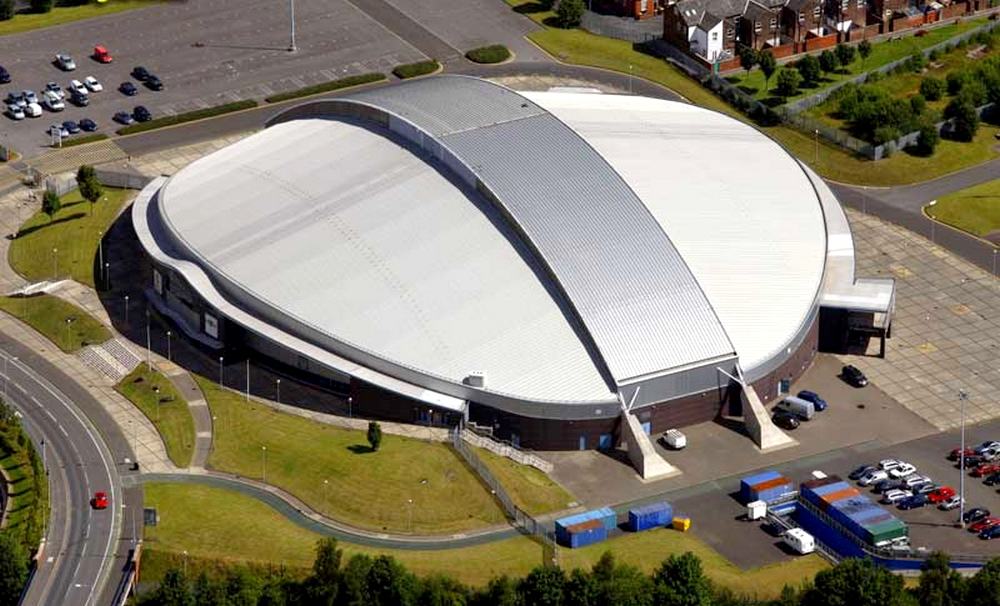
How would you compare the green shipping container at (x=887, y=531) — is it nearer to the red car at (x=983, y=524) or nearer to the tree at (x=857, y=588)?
the red car at (x=983, y=524)

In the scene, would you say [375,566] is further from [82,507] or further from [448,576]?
[82,507]

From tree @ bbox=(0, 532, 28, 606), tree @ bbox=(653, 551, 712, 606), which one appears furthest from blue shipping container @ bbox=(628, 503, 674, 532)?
tree @ bbox=(0, 532, 28, 606)

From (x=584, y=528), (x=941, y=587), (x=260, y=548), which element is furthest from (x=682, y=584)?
(x=260, y=548)

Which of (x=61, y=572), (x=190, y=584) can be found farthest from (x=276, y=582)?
(x=61, y=572)

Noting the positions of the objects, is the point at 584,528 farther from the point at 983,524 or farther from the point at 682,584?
the point at 983,524

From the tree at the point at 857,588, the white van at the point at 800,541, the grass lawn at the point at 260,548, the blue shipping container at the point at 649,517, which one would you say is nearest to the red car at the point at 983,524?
the white van at the point at 800,541

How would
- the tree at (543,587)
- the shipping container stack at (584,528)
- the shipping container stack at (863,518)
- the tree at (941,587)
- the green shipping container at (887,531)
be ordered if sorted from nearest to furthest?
the tree at (543,587), the tree at (941,587), the green shipping container at (887,531), the shipping container stack at (863,518), the shipping container stack at (584,528)
